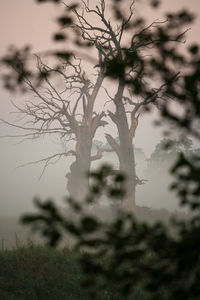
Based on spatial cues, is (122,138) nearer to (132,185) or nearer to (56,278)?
(132,185)

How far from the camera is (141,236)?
80.7 inches

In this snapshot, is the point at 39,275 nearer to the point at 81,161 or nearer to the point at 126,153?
the point at 126,153

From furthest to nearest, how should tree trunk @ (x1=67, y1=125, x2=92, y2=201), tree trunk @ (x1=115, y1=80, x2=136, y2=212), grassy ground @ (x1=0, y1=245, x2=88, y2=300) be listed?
tree trunk @ (x1=67, y1=125, x2=92, y2=201) → tree trunk @ (x1=115, y1=80, x2=136, y2=212) → grassy ground @ (x1=0, y1=245, x2=88, y2=300)

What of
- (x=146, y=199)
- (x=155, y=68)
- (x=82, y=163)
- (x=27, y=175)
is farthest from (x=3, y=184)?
(x=155, y=68)

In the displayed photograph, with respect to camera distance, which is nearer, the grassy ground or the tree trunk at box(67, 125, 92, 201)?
the grassy ground

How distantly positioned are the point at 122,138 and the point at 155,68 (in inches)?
542

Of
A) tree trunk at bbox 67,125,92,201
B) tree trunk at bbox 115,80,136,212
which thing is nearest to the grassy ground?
tree trunk at bbox 115,80,136,212

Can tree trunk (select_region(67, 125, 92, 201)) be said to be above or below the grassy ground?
above

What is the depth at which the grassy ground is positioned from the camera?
7316mm

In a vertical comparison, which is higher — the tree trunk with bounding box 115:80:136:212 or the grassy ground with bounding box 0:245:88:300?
the tree trunk with bounding box 115:80:136:212

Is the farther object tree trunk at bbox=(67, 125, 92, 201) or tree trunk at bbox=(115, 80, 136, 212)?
tree trunk at bbox=(67, 125, 92, 201)

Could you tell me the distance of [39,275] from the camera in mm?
8008


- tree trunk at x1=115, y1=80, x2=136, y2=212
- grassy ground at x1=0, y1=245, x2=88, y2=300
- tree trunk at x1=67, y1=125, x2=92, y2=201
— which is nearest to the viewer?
grassy ground at x1=0, y1=245, x2=88, y2=300

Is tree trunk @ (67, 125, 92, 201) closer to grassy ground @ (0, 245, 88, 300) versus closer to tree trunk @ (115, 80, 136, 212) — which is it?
tree trunk @ (115, 80, 136, 212)
